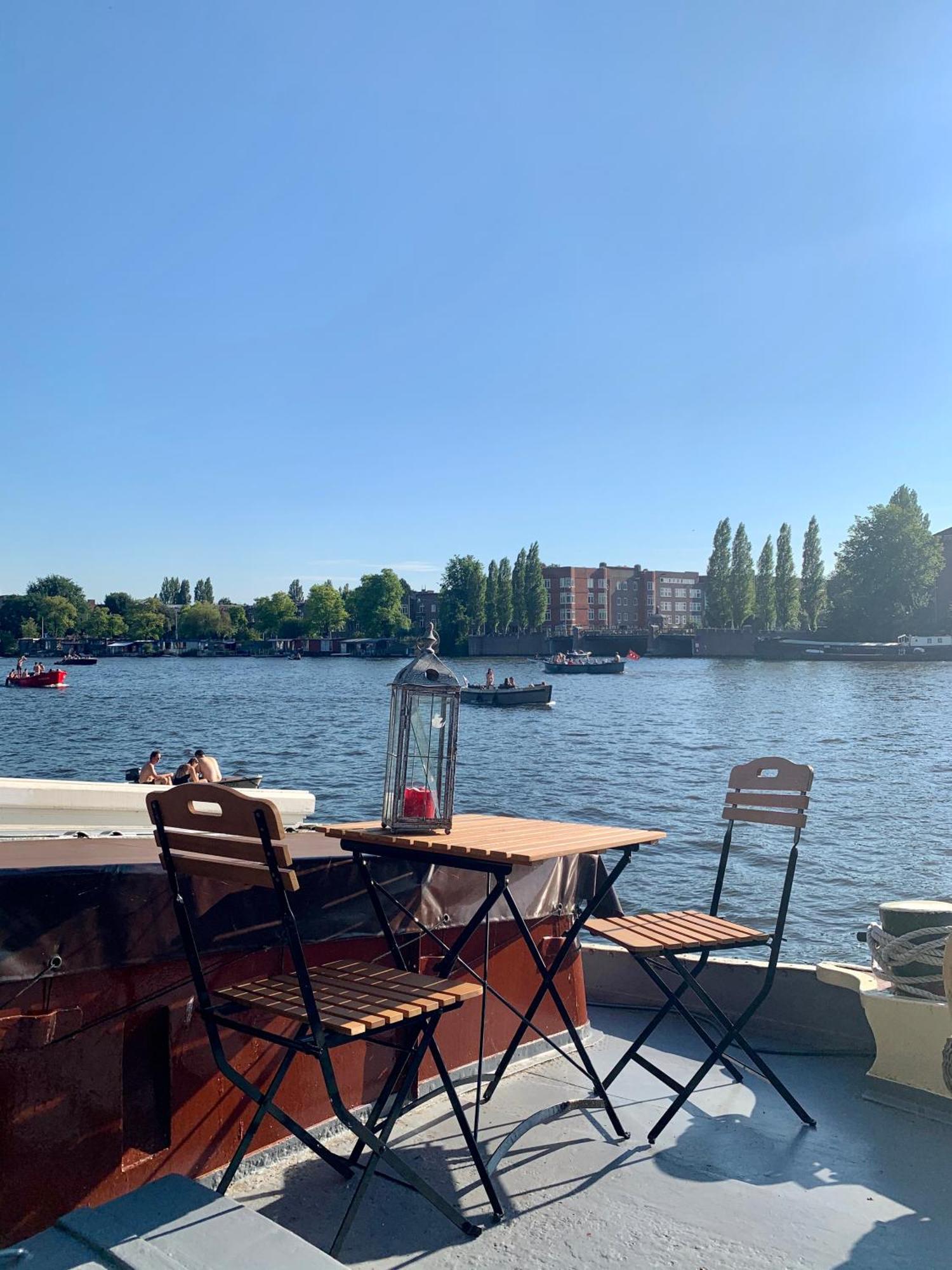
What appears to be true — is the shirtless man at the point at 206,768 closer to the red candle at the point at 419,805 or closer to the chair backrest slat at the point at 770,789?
the chair backrest slat at the point at 770,789

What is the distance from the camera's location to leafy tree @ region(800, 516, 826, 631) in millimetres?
125812

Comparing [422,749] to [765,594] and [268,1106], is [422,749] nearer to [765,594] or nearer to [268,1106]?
[268,1106]

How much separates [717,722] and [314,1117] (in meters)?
49.6

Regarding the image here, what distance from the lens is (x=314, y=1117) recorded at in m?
3.45

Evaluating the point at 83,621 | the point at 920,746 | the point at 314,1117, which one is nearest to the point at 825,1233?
the point at 314,1117

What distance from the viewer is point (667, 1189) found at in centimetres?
329

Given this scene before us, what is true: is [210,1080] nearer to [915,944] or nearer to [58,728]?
[915,944]

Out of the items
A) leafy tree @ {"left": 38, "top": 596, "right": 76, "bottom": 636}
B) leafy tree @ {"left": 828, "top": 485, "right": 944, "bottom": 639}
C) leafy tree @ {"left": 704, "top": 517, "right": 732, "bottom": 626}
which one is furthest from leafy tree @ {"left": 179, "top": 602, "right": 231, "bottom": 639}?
leafy tree @ {"left": 828, "top": 485, "right": 944, "bottom": 639}

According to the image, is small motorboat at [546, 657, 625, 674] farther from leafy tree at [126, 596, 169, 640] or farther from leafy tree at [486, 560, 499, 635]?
leafy tree at [126, 596, 169, 640]

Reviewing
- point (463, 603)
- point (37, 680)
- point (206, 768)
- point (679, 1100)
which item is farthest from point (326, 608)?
point (679, 1100)

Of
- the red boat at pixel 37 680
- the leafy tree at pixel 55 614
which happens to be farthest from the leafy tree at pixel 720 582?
the leafy tree at pixel 55 614

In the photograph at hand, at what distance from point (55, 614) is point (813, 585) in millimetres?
115227

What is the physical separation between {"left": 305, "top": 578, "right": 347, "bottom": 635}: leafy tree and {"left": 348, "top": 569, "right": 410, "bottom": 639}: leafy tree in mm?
2525

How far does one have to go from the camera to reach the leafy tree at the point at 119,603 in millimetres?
181000
